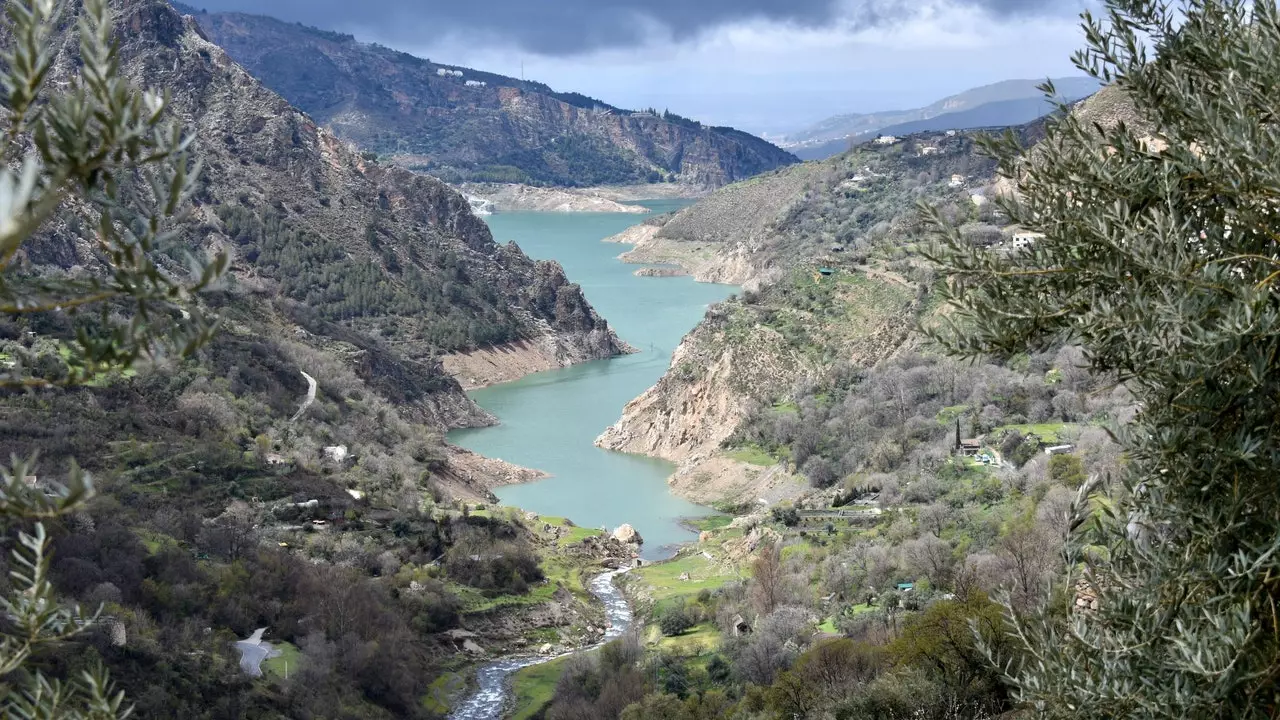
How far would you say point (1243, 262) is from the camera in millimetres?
4402

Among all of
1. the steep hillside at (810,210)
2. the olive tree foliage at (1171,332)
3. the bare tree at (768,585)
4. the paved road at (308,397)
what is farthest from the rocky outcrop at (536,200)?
the olive tree foliage at (1171,332)

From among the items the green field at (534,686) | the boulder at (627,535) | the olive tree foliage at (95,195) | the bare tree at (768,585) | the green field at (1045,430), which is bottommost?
the boulder at (627,535)

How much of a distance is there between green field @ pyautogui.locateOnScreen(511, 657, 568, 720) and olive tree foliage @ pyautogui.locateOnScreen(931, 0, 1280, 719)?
55.7ft

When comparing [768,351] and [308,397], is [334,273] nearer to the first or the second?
[308,397]

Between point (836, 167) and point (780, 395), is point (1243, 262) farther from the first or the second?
point (836, 167)

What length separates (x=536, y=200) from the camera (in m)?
178

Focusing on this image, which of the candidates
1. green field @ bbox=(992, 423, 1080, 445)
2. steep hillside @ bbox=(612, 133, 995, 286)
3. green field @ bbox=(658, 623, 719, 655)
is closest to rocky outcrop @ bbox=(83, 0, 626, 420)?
steep hillside @ bbox=(612, 133, 995, 286)

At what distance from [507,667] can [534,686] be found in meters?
2.11

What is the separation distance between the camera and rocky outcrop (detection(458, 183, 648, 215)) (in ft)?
569

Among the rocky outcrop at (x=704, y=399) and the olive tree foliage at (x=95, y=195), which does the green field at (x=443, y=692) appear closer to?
the olive tree foliage at (x=95, y=195)

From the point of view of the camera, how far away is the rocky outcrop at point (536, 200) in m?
174

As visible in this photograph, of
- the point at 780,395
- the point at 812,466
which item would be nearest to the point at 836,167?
the point at 780,395

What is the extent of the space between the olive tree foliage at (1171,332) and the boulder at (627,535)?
105ft

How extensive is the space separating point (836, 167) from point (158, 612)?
8122 cm
